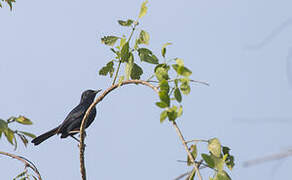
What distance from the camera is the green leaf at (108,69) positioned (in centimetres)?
362

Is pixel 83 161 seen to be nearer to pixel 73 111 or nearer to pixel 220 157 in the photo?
pixel 220 157

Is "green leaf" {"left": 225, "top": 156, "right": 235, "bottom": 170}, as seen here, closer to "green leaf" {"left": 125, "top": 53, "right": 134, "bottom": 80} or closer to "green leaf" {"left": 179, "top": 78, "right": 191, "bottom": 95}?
"green leaf" {"left": 179, "top": 78, "right": 191, "bottom": 95}

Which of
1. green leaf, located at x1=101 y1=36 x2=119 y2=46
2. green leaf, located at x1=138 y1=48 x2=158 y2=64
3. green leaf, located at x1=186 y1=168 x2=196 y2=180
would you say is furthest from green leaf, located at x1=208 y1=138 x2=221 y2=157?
green leaf, located at x1=101 y1=36 x2=119 y2=46

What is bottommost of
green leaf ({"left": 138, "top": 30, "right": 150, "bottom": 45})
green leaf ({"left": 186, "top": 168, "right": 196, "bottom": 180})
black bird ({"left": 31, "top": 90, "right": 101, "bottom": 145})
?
black bird ({"left": 31, "top": 90, "right": 101, "bottom": 145})

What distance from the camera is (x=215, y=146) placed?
273cm

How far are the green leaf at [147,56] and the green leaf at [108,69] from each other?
12.3 inches

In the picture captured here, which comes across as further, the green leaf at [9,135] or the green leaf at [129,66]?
the green leaf at [129,66]

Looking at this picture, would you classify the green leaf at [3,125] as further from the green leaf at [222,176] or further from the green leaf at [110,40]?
the green leaf at [110,40]

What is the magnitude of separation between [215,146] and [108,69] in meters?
1.25

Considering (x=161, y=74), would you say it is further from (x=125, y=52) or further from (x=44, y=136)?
(x=44, y=136)

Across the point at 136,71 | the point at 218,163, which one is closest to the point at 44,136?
the point at 136,71

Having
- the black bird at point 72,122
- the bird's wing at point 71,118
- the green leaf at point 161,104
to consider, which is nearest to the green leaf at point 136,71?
the green leaf at point 161,104

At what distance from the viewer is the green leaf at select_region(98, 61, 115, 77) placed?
11.9 ft

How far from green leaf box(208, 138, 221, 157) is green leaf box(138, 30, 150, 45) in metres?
0.90
